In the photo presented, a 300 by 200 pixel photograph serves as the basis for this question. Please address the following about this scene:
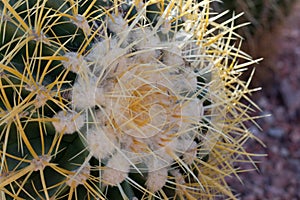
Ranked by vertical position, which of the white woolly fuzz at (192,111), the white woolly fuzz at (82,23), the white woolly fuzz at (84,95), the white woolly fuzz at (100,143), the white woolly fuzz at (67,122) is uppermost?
the white woolly fuzz at (82,23)

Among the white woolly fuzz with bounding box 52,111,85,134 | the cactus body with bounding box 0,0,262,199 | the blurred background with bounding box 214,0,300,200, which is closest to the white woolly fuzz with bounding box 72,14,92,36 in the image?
the cactus body with bounding box 0,0,262,199

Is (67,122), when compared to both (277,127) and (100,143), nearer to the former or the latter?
(100,143)

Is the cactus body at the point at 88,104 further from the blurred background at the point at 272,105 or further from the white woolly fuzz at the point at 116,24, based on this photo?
the blurred background at the point at 272,105

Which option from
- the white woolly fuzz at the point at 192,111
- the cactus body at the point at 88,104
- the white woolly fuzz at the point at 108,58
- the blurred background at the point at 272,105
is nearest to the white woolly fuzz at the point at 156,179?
the cactus body at the point at 88,104

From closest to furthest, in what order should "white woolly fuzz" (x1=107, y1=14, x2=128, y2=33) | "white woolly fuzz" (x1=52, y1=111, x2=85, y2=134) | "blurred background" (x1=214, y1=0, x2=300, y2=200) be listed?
1. "white woolly fuzz" (x1=52, y1=111, x2=85, y2=134)
2. "white woolly fuzz" (x1=107, y1=14, x2=128, y2=33)
3. "blurred background" (x1=214, y1=0, x2=300, y2=200)

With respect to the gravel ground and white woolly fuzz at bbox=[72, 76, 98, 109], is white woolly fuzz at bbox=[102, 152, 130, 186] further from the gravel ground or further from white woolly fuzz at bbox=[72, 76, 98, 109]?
the gravel ground

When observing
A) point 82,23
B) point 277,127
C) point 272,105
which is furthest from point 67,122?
point 272,105

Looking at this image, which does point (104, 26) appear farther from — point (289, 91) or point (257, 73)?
point (289, 91)
